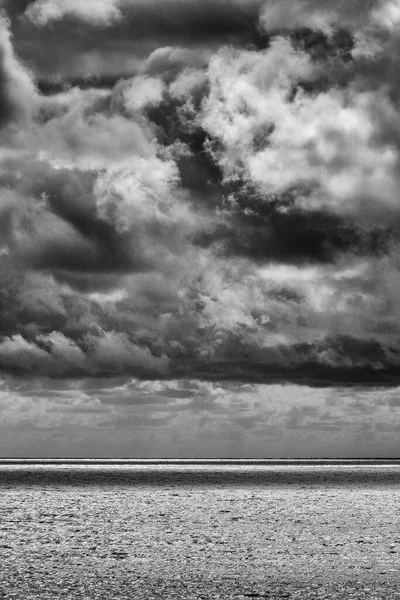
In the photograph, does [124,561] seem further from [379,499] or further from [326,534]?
[379,499]

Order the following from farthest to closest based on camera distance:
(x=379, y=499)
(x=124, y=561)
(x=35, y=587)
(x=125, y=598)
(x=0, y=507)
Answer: (x=379, y=499) < (x=0, y=507) < (x=124, y=561) < (x=35, y=587) < (x=125, y=598)

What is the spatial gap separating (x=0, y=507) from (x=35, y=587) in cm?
3025

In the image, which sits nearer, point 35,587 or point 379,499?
point 35,587

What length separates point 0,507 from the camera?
51.2 meters

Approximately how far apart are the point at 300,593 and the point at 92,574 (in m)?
6.51

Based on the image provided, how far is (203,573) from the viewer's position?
25.2m

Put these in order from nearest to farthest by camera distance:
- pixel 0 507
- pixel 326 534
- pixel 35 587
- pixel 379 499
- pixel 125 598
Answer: pixel 125 598
pixel 35 587
pixel 326 534
pixel 0 507
pixel 379 499

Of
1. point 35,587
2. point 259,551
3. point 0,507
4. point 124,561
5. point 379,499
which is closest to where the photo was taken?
point 35,587

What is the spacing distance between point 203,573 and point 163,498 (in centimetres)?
3542

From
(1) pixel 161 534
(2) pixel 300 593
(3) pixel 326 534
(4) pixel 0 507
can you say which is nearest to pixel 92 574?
(2) pixel 300 593

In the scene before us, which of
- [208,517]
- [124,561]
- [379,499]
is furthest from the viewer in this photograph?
[379,499]

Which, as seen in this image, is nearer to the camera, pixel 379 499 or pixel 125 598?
pixel 125 598

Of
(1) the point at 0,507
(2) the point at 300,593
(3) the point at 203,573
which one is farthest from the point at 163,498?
(2) the point at 300,593

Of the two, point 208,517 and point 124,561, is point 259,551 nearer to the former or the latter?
point 124,561
